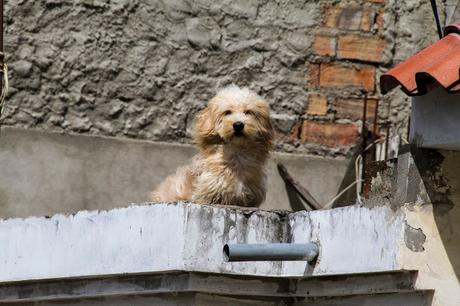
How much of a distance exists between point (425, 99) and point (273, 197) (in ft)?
12.9

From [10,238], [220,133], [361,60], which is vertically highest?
[361,60]

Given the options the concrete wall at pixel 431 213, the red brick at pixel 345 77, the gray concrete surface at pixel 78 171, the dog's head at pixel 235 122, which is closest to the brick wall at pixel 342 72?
the red brick at pixel 345 77

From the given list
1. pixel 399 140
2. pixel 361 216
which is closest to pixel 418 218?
pixel 361 216

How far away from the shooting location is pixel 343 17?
1074 centimetres

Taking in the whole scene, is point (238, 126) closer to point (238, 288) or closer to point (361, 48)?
point (238, 288)

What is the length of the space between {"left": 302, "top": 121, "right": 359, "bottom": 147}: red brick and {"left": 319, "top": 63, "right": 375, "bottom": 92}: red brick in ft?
0.99

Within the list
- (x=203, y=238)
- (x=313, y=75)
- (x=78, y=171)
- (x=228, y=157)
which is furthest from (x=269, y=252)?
(x=313, y=75)

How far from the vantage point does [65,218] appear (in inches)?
307

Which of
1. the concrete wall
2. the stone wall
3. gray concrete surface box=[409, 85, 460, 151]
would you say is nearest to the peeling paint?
the concrete wall

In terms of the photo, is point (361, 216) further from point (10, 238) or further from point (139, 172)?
point (139, 172)

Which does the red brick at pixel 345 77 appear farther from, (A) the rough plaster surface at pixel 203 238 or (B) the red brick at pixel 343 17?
(A) the rough plaster surface at pixel 203 238

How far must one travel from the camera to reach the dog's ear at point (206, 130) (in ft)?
28.3

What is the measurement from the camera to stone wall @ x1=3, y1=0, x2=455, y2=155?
33.7 ft

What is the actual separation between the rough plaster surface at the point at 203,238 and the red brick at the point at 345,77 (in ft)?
11.2
